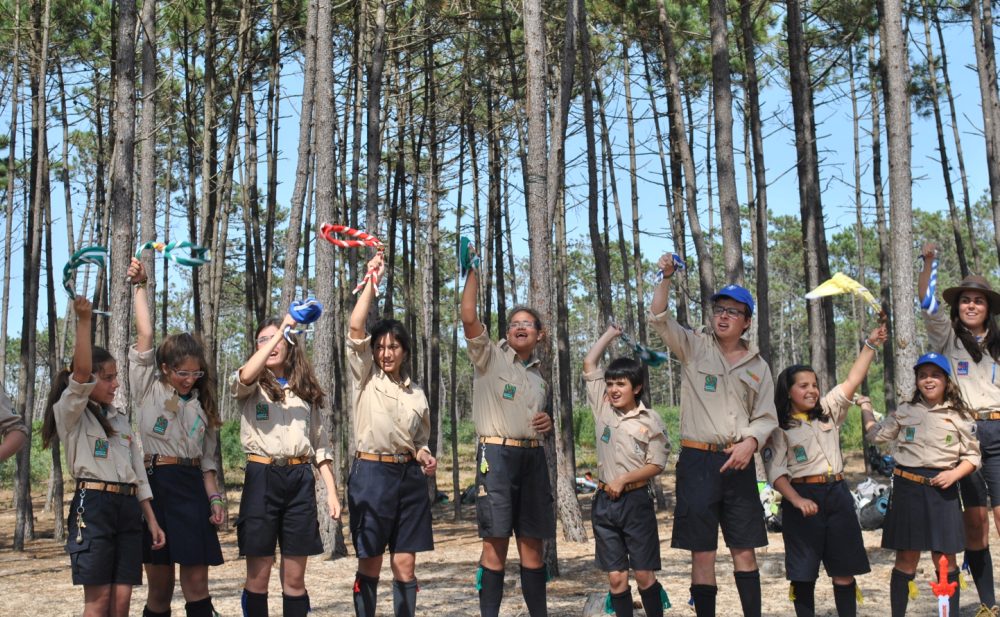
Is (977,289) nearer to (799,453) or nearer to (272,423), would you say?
(799,453)

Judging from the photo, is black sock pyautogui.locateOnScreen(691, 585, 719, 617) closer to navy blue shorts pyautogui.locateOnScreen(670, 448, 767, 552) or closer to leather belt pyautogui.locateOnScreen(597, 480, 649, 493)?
navy blue shorts pyautogui.locateOnScreen(670, 448, 767, 552)

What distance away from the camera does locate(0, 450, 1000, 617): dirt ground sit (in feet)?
21.4

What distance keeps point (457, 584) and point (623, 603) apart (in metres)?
3.36


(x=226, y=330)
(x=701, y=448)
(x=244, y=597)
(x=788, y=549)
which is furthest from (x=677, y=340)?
(x=226, y=330)

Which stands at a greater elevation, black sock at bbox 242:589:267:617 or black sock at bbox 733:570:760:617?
black sock at bbox 242:589:267:617

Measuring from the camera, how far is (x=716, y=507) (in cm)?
474

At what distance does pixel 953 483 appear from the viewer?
512 cm

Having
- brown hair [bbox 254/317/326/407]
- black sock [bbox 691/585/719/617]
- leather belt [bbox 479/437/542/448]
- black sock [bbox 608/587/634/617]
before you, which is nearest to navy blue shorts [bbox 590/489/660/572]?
black sock [bbox 608/587/634/617]

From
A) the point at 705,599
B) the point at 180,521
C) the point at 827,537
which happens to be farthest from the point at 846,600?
the point at 180,521

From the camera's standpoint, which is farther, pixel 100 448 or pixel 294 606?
pixel 294 606

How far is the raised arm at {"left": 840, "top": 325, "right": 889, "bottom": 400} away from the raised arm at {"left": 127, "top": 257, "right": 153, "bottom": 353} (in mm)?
3417

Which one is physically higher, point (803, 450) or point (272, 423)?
point (272, 423)

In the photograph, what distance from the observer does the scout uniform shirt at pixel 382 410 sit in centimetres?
473

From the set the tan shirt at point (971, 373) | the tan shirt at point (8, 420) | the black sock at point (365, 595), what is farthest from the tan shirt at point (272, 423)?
the tan shirt at point (971, 373)
